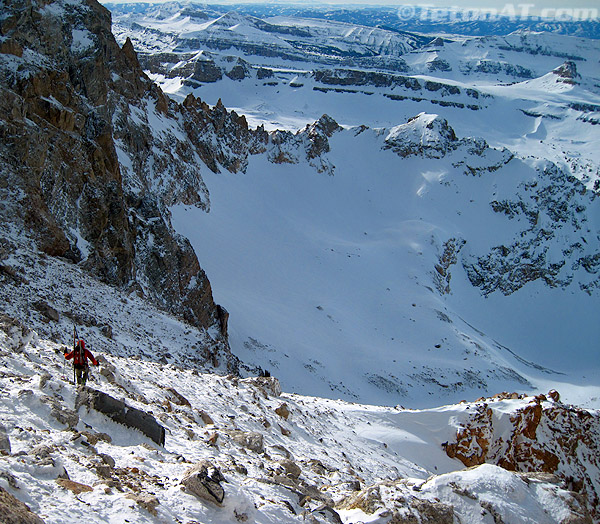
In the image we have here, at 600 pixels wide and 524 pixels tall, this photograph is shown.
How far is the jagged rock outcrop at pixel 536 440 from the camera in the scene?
1583cm

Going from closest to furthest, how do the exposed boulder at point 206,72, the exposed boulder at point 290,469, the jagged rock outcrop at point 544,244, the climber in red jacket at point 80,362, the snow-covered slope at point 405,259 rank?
the climber in red jacket at point 80,362 < the exposed boulder at point 290,469 < the snow-covered slope at point 405,259 < the jagged rock outcrop at point 544,244 < the exposed boulder at point 206,72

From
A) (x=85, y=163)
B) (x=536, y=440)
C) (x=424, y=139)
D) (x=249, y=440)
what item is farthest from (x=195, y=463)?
(x=424, y=139)

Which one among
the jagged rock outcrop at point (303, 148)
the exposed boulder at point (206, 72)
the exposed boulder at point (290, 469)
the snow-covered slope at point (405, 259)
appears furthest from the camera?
the exposed boulder at point (206, 72)

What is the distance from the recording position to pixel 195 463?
7371 mm

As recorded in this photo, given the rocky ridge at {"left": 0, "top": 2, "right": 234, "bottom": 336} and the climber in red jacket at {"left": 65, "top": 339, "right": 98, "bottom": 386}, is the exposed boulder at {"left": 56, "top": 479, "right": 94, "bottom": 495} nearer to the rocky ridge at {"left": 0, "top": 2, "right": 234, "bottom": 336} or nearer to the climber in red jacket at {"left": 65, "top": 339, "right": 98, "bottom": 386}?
the climber in red jacket at {"left": 65, "top": 339, "right": 98, "bottom": 386}

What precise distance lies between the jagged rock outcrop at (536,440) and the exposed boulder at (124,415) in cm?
1290

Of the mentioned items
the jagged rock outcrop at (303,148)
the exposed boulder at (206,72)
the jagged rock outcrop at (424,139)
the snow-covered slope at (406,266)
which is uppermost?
the exposed boulder at (206,72)

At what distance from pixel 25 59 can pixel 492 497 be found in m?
26.8

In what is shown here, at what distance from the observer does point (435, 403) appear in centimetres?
3516

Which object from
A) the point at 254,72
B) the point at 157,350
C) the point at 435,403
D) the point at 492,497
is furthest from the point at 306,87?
the point at 492,497

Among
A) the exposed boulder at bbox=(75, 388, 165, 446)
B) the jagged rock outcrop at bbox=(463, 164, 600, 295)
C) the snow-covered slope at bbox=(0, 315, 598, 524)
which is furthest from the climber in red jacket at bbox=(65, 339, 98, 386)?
the jagged rock outcrop at bbox=(463, 164, 600, 295)

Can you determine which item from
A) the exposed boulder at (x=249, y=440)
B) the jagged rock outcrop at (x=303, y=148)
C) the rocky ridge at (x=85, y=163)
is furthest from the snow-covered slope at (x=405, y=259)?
the exposed boulder at (x=249, y=440)

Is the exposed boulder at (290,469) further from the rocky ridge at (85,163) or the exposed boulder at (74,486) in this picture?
the rocky ridge at (85,163)

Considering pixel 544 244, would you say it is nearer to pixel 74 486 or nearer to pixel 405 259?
pixel 405 259
